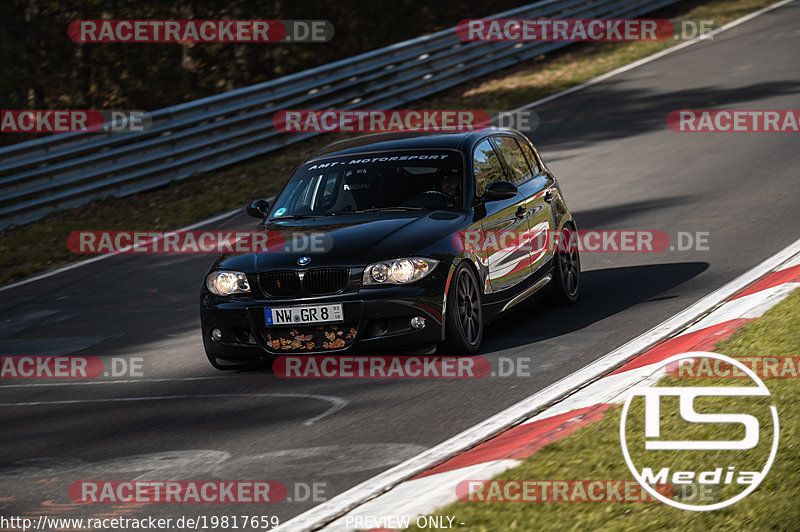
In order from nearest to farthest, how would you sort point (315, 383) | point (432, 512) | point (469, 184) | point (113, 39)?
1. point (432, 512)
2. point (315, 383)
3. point (469, 184)
4. point (113, 39)

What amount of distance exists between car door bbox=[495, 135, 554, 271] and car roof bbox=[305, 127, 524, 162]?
0.96 feet

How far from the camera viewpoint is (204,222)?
14.2 m

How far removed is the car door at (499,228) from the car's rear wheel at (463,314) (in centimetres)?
24

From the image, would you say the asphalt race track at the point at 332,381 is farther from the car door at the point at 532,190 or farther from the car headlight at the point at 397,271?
the car headlight at the point at 397,271

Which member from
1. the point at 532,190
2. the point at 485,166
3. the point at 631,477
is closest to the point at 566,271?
the point at 532,190

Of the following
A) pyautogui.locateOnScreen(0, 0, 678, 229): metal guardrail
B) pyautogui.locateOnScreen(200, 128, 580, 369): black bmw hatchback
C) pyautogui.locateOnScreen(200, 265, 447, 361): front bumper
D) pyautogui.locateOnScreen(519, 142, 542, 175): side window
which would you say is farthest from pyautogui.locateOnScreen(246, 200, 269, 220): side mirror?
pyautogui.locateOnScreen(0, 0, 678, 229): metal guardrail

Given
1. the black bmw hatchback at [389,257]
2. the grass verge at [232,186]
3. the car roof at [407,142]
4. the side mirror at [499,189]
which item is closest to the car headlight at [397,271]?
the black bmw hatchback at [389,257]

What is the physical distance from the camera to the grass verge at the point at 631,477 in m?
4.07

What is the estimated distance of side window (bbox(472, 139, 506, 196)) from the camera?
858 centimetres

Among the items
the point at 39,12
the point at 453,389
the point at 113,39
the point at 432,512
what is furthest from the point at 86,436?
the point at 39,12

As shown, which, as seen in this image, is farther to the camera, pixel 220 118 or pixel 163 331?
pixel 220 118

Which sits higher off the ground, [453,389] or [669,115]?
[669,115]

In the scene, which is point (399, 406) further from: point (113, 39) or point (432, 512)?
point (113, 39)

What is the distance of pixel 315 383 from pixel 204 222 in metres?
7.36
